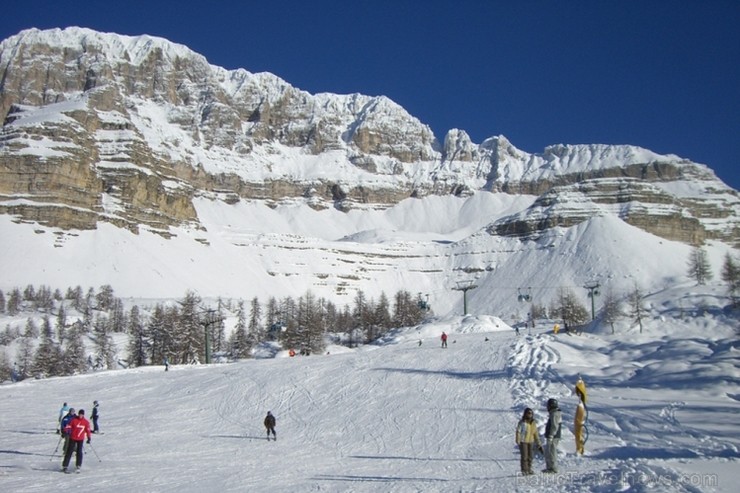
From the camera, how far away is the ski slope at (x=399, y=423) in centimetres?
1539

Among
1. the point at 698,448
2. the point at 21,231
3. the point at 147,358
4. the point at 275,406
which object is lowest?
the point at 147,358

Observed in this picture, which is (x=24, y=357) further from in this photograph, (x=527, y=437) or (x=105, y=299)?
(x=527, y=437)

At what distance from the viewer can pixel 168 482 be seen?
16938mm

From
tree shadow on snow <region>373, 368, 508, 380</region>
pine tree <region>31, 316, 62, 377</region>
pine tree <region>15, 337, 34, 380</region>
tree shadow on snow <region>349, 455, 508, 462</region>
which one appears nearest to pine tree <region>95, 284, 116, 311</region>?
pine tree <region>15, 337, 34, 380</region>

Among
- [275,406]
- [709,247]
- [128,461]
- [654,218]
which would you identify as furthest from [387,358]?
[709,247]

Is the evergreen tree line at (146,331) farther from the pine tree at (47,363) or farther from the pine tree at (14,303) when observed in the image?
the pine tree at (14,303)

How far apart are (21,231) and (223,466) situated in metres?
158

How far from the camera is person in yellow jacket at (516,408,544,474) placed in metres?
13.3

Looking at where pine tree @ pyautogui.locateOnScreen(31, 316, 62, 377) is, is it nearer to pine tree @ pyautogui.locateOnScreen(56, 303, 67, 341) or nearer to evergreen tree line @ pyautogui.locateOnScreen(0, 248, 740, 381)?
evergreen tree line @ pyautogui.locateOnScreen(0, 248, 740, 381)

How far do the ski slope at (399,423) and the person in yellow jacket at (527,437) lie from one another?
348 mm

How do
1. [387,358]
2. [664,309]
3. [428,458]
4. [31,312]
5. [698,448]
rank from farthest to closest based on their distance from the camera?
1. [31,312]
2. [664,309]
3. [387,358]
4. [428,458]
5. [698,448]

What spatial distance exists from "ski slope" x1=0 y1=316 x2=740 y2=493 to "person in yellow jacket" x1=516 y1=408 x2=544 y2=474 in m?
0.35

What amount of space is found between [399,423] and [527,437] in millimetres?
12086

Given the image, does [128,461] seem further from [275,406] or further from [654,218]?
[654,218]
